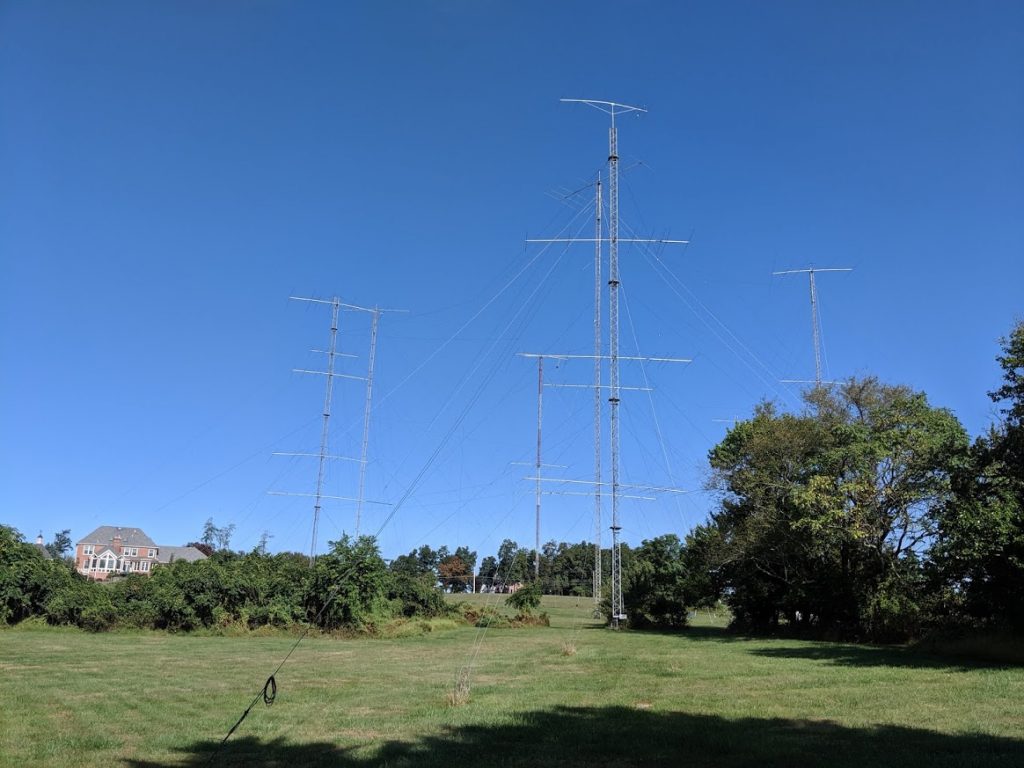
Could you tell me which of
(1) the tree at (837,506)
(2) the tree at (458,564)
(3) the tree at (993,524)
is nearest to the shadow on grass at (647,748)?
(3) the tree at (993,524)

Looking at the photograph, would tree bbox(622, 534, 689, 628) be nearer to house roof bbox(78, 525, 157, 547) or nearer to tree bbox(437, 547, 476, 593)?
tree bbox(437, 547, 476, 593)

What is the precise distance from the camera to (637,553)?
4641 cm

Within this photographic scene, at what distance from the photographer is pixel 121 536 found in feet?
387

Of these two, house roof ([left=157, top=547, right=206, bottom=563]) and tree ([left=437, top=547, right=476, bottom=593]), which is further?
house roof ([left=157, top=547, right=206, bottom=563])

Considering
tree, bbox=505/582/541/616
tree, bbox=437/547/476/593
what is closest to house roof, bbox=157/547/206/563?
tree, bbox=437/547/476/593

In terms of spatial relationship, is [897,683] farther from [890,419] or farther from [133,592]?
[133,592]

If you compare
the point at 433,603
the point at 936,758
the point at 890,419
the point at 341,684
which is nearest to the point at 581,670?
the point at 341,684

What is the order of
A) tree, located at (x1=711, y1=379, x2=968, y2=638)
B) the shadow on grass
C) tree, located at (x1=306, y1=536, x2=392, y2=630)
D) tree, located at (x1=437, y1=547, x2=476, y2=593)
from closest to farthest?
the shadow on grass < tree, located at (x1=711, y1=379, x2=968, y2=638) < tree, located at (x1=306, y1=536, x2=392, y2=630) < tree, located at (x1=437, y1=547, x2=476, y2=593)

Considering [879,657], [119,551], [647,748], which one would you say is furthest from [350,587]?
[119,551]

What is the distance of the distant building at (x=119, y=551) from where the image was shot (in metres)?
108

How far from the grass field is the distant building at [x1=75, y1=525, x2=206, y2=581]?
101 meters

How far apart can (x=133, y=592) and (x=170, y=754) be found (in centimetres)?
2676

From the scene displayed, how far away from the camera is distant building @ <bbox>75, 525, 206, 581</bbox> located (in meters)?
108

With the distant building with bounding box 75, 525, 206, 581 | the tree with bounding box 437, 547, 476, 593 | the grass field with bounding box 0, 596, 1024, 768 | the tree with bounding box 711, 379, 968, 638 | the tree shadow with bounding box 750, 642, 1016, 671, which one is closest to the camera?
the grass field with bounding box 0, 596, 1024, 768
